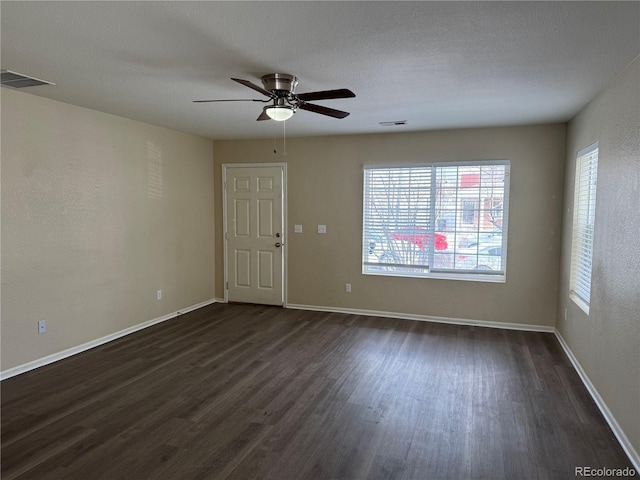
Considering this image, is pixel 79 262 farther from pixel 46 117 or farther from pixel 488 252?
pixel 488 252

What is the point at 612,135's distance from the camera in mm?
3090

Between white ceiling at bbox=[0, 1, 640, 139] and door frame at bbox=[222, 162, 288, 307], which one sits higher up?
white ceiling at bbox=[0, 1, 640, 139]

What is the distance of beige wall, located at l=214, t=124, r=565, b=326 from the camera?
4.93 m

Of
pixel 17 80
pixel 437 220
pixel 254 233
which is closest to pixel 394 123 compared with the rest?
pixel 437 220

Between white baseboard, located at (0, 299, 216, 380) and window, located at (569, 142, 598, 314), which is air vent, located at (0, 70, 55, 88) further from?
window, located at (569, 142, 598, 314)

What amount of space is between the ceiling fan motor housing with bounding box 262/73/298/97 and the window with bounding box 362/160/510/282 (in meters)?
2.68

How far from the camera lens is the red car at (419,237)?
5.37 metres

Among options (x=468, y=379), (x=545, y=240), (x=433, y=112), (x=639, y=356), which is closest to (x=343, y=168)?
(x=433, y=112)

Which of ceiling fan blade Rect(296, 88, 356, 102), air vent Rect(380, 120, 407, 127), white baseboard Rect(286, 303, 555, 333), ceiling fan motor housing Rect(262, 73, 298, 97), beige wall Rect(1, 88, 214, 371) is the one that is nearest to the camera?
ceiling fan blade Rect(296, 88, 356, 102)

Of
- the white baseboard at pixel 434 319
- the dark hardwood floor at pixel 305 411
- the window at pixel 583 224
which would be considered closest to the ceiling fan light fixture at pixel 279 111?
the dark hardwood floor at pixel 305 411

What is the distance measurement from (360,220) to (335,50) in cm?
331

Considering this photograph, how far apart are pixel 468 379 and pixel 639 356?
4.73ft

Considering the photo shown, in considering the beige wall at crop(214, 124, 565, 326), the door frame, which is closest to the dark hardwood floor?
the beige wall at crop(214, 124, 565, 326)

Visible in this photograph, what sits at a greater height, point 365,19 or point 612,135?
point 365,19
